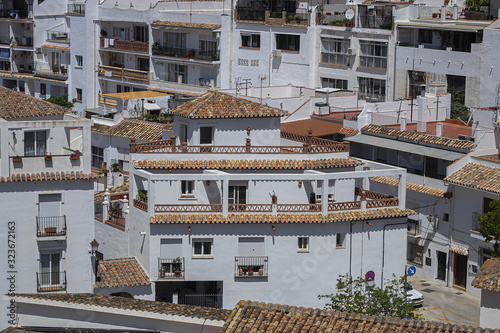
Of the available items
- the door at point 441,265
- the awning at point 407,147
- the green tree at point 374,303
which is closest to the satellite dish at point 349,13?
the awning at point 407,147

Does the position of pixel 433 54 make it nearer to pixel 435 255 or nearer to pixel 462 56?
pixel 462 56

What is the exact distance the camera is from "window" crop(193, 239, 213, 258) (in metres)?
55.3

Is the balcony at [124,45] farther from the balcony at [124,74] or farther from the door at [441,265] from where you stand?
the door at [441,265]

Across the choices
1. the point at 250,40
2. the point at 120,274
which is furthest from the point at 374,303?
the point at 250,40

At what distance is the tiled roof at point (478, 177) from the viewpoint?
60.8 meters

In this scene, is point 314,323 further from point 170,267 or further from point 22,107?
point 22,107

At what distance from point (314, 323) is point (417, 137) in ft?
105

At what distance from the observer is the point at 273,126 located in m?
60.2

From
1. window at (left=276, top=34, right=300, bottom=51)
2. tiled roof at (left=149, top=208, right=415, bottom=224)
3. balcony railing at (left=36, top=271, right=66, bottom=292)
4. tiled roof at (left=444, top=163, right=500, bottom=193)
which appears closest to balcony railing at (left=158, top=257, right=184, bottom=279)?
tiled roof at (left=149, top=208, right=415, bottom=224)

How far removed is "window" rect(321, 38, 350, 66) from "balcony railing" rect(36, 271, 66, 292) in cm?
3877

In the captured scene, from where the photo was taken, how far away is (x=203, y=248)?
182 feet

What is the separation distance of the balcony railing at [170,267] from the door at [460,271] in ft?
56.3

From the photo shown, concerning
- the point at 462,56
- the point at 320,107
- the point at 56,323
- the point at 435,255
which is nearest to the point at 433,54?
the point at 462,56

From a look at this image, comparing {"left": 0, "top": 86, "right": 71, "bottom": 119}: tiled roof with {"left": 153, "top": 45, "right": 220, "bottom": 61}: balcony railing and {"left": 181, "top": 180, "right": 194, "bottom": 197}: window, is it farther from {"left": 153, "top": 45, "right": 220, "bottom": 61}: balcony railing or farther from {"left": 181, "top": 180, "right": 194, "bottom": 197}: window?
{"left": 153, "top": 45, "right": 220, "bottom": 61}: balcony railing
